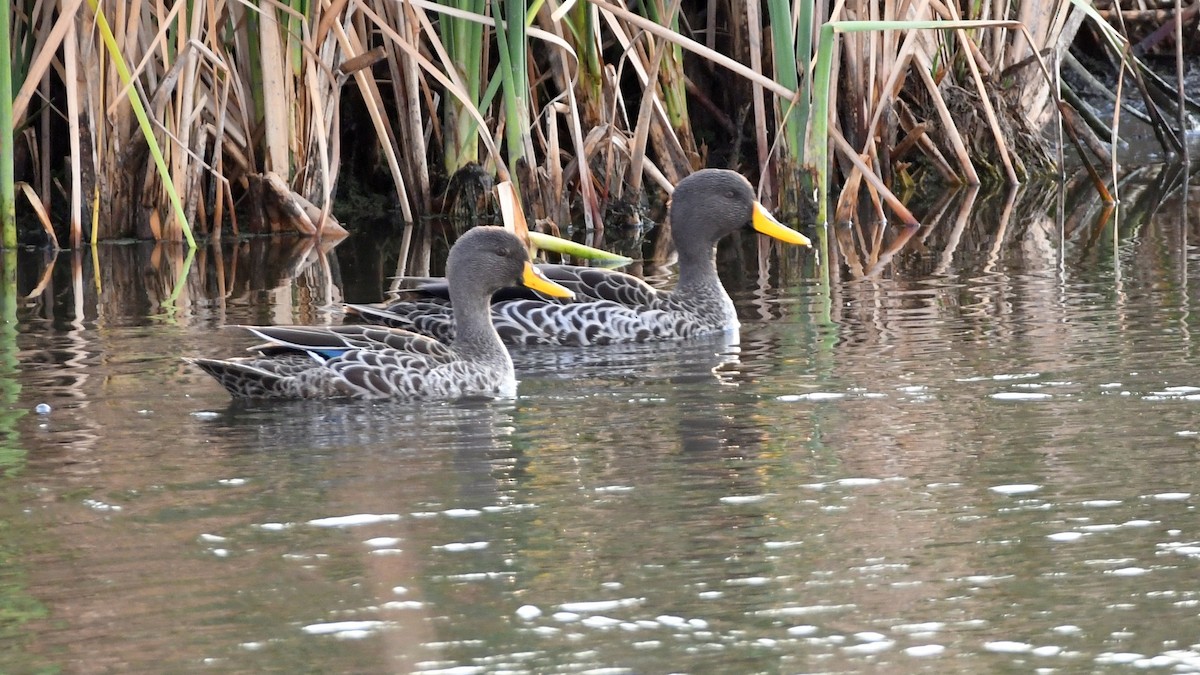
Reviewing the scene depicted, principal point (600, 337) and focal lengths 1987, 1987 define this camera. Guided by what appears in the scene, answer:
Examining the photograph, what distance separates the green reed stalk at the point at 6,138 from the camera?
445 inches

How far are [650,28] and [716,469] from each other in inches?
253

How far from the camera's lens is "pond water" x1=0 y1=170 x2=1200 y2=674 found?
14.9ft

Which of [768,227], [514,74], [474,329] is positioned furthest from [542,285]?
[514,74]

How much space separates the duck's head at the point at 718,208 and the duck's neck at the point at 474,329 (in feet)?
7.30

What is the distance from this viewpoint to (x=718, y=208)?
10570mm

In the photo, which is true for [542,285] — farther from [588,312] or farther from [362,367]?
[362,367]

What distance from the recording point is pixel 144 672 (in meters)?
4.35

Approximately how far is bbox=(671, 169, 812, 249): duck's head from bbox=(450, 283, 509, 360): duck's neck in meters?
2.23

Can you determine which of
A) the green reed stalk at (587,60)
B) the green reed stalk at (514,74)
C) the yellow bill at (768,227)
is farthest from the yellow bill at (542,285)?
the green reed stalk at (587,60)

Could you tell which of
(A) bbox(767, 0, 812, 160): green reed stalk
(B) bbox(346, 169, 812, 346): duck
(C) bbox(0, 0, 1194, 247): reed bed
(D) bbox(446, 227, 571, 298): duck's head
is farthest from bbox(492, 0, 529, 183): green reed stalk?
(D) bbox(446, 227, 571, 298): duck's head

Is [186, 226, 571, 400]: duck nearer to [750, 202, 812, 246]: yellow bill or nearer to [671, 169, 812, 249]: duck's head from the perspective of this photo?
[671, 169, 812, 249]: duck's head

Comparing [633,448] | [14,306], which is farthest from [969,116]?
[633,448]

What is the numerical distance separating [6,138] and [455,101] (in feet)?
11.2

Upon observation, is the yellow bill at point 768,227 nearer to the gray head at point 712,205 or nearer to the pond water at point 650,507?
the gray head at point 712,205
